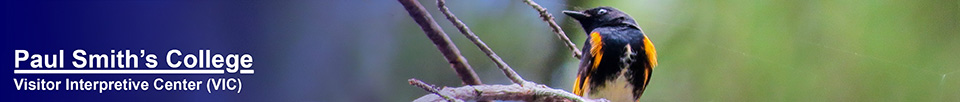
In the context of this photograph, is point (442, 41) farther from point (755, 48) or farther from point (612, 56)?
point (755, 48)

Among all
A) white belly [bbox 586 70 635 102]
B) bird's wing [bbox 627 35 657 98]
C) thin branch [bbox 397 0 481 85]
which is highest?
thin branch [bbox 397 0 481 85]

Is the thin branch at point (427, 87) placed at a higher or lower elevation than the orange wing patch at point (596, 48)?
lower

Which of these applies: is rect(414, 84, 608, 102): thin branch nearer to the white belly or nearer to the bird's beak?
the white belly

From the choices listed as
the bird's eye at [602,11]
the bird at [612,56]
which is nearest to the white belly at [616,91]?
the bird at [612,56]

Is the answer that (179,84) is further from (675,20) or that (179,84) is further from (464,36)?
(675,20)

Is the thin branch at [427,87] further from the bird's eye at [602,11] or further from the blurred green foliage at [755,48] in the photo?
the bird's eye at [602,11]

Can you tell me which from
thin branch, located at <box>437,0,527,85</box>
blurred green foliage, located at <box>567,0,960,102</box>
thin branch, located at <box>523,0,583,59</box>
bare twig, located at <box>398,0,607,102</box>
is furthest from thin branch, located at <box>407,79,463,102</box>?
blurred green foliage, located at <box>567,0,960,102</box>

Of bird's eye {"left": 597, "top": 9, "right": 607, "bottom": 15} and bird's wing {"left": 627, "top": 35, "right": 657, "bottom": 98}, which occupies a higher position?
bird's eye {"left": 597, "top": 9, "right": 607, "bottom": 15}

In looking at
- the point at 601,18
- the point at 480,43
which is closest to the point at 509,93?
the point at 480,43
